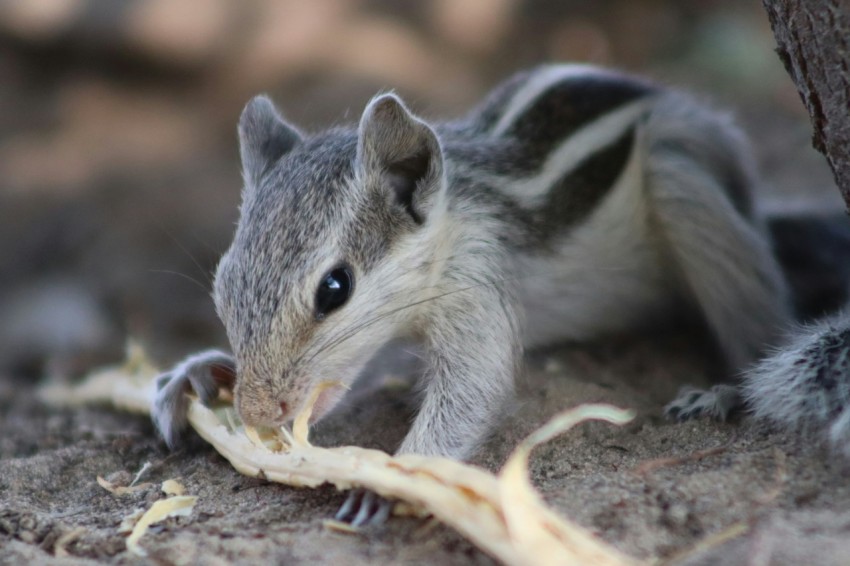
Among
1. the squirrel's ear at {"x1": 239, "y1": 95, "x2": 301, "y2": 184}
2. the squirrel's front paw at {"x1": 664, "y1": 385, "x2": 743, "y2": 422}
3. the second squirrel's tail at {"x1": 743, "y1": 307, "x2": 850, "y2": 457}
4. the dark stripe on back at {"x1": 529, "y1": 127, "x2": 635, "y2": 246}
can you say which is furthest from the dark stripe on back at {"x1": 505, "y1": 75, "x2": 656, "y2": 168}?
the second squirrel's tail at {"x1": 743, "y1": 307, "x2": 850, "y2": 457}

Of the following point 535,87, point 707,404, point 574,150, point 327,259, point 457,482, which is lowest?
point 707,404

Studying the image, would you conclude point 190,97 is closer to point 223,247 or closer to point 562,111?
point 223,247

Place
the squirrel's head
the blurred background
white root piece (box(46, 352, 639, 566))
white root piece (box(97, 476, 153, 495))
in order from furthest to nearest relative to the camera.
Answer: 1. the blurred background
2. white root piece (box(97, 476, 153, 495))
3. the squirrel's head
4. white root piece (box(46, 352, 639, 566))

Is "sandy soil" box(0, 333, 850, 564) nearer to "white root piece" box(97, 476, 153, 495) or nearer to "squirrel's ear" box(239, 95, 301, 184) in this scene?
"white root piece" box(97, 476, 153, 495)

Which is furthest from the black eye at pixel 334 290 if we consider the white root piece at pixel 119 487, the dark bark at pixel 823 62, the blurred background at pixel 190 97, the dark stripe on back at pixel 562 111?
the blurred background at pixel 190 97

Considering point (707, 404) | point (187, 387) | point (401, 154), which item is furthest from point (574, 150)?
point (187, 387)

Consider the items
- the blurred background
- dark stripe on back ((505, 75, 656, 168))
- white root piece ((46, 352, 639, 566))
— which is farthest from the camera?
the blurred background
